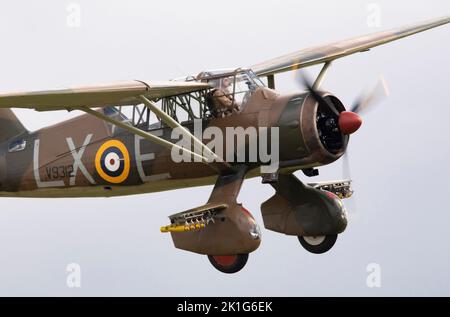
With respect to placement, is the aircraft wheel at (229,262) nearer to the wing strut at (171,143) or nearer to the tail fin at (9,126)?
the wing strut at (171,143)

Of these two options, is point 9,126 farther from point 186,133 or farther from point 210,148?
point 210,148

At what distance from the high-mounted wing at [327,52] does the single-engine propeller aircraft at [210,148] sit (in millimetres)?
26

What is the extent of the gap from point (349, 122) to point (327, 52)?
2731mm

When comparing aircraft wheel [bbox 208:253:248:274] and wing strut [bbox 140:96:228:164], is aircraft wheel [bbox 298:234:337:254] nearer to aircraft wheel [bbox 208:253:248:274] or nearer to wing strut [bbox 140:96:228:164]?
aircraft wheel [bbox 208:253:248:274]

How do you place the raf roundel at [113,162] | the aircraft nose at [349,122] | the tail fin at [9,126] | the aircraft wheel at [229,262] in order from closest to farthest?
the aircraft nose at [349,122] < the aircraft wheel at [229,262] < the raf roundel at [113,162] < the tail fin at [9,126]

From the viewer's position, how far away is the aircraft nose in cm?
1678

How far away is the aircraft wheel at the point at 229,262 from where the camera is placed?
17297mm

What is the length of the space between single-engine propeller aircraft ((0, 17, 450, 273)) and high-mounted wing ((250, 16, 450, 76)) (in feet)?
0.09

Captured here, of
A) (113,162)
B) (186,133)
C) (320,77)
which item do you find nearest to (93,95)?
(186,133)

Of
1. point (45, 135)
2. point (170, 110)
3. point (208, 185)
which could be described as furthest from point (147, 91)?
point (45, 135)

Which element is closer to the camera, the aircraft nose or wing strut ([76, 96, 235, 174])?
the aircraft nose

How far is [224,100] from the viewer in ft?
57.6

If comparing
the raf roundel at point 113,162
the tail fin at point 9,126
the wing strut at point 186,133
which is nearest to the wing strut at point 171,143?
the wing strut at point 186,133

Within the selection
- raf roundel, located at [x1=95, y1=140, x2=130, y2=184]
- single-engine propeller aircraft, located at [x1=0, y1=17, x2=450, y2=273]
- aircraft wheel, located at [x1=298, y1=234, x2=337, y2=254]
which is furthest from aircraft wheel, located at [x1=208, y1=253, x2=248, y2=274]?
raf roundel, located at [x1=95, y1=140, x2=130, y2=184]
